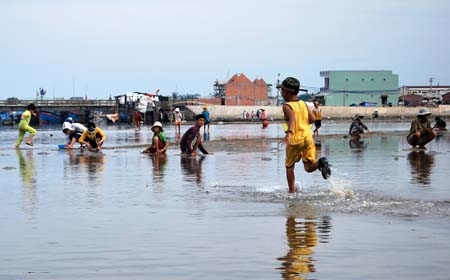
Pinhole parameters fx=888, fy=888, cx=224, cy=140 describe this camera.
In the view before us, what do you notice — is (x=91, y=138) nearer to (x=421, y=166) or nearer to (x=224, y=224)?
(x=421, y=166)

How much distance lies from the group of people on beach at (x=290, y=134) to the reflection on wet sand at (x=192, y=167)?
2.97 feet

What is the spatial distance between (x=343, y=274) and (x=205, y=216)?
3.46 metres

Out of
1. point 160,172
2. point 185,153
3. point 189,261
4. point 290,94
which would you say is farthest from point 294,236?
point 185,153

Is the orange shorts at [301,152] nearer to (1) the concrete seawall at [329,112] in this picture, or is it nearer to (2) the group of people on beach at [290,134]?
(2) the group of people on beach at [290,134]

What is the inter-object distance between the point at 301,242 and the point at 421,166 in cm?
924

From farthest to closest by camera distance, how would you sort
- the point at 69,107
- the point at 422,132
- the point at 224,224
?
the point at 69,107 < the point at 422,132 < the point at 224,224

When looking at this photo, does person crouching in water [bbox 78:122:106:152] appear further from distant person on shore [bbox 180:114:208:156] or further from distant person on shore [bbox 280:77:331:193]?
distant person on shore [bbox 280:77:331:193]

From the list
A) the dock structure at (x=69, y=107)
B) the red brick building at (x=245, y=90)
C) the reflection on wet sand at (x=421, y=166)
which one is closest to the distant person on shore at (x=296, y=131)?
the reflection on wet sand at (x=421, y=166)

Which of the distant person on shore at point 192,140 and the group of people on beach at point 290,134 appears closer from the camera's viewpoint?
the group of people on beach at point 290,134

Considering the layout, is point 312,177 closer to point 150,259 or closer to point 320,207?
point 320,207

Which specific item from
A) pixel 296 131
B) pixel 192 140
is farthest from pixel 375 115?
pixel 296 131

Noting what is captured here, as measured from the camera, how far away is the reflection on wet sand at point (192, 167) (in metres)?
14.7

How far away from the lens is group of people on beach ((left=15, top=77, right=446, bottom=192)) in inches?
442

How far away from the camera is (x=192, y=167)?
17.1 metres
